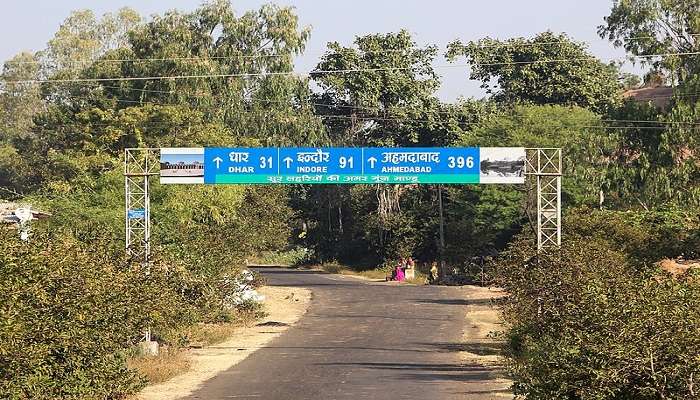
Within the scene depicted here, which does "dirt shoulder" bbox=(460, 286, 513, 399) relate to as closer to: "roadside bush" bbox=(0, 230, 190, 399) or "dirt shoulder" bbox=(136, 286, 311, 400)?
"dirt shoulder" bbox=(136, 286, 311, 400)

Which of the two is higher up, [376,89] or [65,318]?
[376,89]

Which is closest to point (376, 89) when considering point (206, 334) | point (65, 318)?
point (206, 334)

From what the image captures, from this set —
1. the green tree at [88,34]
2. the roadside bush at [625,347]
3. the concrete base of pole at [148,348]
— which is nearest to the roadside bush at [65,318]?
the concrete base of pole at [148,348]

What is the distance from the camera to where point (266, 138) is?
6819cm

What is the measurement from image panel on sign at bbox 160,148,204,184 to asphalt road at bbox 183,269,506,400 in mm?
5308

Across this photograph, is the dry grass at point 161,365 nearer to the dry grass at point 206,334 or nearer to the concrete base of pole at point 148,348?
the concrete base of pole at point 148,348

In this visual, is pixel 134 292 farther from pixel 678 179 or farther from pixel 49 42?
pixel 49 42

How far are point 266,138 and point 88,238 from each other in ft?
133

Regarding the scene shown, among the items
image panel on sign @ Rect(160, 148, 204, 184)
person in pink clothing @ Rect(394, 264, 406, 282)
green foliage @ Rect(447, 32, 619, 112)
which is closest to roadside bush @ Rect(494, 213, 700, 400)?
image panel on sign @ Rect(160, 148, 204, 184)

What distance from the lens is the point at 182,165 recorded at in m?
32.5

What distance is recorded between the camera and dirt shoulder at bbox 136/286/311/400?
24.5 m

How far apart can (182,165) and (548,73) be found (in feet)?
158

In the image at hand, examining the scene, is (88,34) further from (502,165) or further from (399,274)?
(502,165)

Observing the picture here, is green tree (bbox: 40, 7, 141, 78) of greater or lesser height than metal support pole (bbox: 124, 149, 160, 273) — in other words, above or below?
above
